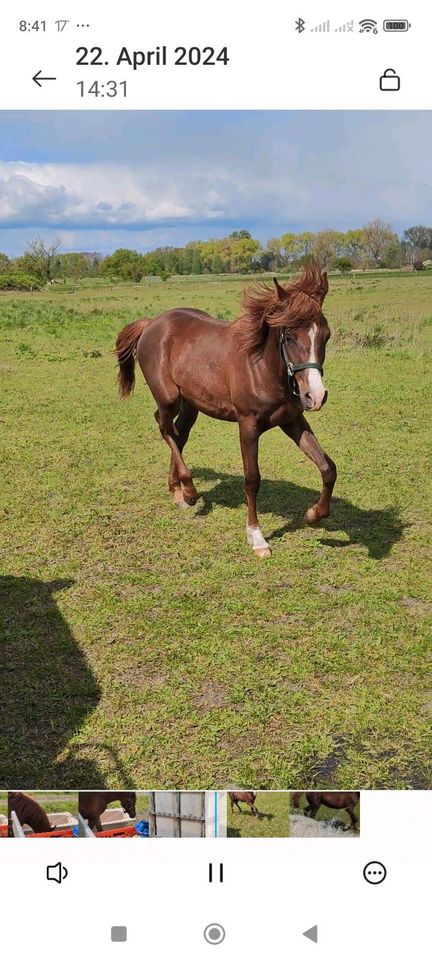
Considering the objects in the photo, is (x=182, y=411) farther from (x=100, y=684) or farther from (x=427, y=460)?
(x=100, y=684)

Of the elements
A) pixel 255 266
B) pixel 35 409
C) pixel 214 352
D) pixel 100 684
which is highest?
pixel 255 266

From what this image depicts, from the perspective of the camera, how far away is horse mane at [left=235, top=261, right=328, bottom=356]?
10.7 feet

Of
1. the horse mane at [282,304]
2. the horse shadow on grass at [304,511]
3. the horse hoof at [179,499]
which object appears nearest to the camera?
the horse mane at [282,304]

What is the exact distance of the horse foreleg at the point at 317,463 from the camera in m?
3.75

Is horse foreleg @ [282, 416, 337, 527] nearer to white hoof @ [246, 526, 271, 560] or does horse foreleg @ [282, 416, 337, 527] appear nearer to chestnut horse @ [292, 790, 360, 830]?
white hoof @ [246, 526, 271, 560]

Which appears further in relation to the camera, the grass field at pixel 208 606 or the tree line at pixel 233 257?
the tree line at pixel 233 257

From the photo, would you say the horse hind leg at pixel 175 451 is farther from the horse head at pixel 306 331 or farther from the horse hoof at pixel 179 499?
the horse head at pixel 306 331

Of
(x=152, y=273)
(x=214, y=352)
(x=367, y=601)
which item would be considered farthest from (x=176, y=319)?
(x=367, y=601)

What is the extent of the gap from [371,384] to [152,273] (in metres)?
3.81

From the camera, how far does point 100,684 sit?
2.72 metres
